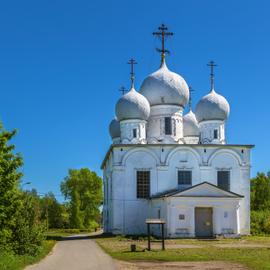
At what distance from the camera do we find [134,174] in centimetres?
4538

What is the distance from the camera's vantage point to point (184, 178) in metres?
45.9

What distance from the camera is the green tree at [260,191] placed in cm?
6819

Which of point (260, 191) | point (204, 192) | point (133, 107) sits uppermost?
point (133, 107)

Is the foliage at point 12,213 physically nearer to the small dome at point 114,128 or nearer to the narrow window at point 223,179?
the narrow window at point 223,179

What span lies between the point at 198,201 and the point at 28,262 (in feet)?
69.7

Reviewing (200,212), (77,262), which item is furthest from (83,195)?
(77,262)

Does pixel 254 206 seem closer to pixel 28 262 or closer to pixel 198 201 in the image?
pixel 198 201

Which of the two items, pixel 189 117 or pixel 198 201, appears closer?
pixel 198 201

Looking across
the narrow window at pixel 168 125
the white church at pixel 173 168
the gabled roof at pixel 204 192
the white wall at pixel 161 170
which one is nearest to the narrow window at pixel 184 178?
the white church at pixel 173 168

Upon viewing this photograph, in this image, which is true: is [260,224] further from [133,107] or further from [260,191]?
[260,191]

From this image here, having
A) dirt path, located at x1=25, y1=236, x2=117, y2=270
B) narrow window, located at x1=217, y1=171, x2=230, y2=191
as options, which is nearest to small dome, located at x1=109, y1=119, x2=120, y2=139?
narrow window, located at x1=217, y1=171, x2=230, y2=191

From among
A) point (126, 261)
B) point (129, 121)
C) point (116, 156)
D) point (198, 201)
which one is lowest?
point (126, 261)

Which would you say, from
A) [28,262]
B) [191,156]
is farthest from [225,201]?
[28,262]

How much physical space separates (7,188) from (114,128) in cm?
3489
